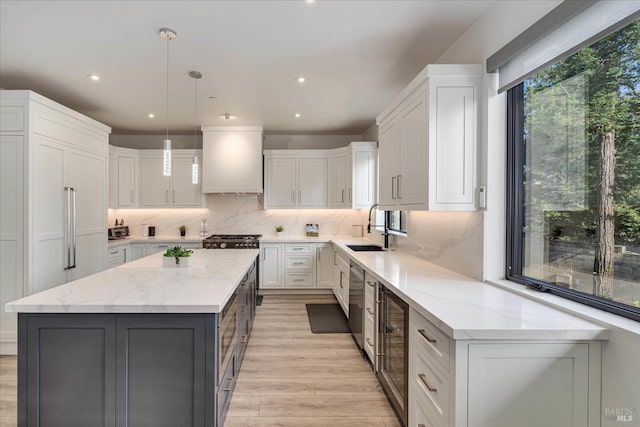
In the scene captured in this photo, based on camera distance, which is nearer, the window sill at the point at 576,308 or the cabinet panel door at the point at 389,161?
the window sill at the point at 576,308

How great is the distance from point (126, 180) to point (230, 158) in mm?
1739

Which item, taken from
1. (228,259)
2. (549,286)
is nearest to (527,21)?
(549,286)

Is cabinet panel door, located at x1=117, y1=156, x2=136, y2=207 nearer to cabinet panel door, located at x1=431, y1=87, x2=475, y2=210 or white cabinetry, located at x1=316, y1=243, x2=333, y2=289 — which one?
white cabinetry, located at x1=316, y1=243, x2=333, y2=289

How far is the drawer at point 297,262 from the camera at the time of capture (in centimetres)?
510

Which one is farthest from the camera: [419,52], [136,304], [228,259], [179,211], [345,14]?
[179,211]

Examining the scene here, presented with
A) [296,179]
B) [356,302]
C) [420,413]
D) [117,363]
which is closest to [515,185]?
[420,413]

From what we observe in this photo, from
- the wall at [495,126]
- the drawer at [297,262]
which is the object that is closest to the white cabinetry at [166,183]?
the drawer at [297,262]

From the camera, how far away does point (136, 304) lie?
1.57 m

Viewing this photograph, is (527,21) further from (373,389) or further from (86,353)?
(86,353)

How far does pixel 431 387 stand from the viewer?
150 centimetres

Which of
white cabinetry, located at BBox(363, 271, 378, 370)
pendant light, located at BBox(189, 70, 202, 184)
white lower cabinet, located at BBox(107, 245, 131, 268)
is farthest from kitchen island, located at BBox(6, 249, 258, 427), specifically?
white lower cabinet, located at BBox(107, 245, 131, 268)

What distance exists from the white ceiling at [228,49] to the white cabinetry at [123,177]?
0.97m

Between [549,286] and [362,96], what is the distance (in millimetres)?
2777

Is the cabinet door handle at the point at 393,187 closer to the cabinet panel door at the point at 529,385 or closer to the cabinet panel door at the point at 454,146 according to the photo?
the cabinet panel door at the point at 454,146
